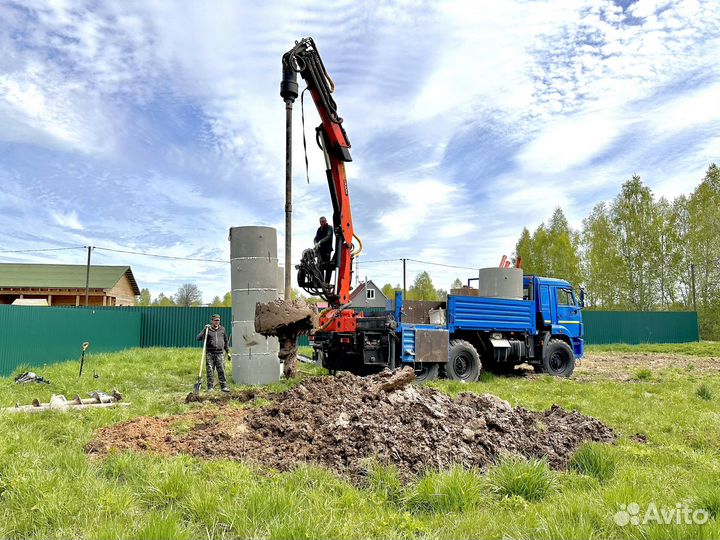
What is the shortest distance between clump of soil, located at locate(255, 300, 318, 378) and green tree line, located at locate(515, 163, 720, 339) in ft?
118

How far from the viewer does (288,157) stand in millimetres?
6672

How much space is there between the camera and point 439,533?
362 centimetres

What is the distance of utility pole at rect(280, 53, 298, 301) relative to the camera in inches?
252

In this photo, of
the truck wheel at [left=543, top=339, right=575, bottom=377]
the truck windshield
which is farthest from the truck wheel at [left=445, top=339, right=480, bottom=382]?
the truck windshield

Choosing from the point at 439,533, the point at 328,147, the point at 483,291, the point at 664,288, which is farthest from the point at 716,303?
the point at 439,533

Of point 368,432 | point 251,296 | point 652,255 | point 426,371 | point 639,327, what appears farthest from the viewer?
point 652,255

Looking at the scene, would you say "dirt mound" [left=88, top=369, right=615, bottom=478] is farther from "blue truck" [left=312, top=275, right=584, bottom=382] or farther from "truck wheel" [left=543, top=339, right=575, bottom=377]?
"truck wheel" [left=543, top=339, right=575, bottom=377]

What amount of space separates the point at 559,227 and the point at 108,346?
36813 millimetres

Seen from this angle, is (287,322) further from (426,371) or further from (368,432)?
(426,371)

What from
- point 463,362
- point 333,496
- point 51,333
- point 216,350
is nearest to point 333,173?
point 216,350

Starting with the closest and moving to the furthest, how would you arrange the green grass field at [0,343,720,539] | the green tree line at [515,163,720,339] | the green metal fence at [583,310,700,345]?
the green grass field at [0,343,720,539], the green metal fence at [583,310,700,345], the green tree line at [515,163,720,339]

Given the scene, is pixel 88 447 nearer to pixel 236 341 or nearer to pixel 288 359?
pixel 288 359

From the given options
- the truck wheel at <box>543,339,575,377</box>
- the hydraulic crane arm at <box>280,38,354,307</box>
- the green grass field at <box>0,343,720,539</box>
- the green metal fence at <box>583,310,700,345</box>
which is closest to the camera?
the green grass field at <box>0,343,720,539</box>

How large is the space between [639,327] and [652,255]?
894cm
